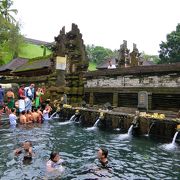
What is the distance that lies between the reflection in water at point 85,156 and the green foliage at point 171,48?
32.6 m

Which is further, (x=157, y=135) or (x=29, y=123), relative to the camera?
(x=29, y=123)

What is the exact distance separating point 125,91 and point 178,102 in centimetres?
465

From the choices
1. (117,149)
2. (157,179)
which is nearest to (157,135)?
(117,149)

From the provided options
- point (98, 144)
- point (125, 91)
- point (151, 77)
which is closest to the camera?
point (98, 144)

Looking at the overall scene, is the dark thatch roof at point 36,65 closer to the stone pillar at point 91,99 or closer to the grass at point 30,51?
the stone pillar at point 91,99

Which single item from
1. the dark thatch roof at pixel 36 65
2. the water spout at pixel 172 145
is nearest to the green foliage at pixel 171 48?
the dark thatch roof at pixel 36 65

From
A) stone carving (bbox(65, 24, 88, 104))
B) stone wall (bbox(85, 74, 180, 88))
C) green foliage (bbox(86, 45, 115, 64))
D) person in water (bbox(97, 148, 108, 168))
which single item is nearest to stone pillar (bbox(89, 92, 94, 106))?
stone wall (bbox(85, 74, 180, 88))

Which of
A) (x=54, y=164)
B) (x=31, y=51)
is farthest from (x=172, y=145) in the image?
(x=31, y=51)

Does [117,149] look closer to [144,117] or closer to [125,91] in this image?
[144,117]

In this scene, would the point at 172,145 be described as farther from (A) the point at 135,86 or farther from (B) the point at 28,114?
(B) the point at 28,114

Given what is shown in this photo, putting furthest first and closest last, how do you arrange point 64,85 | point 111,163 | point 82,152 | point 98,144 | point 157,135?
point 64,85 < point 157,135 < point 98,144 < point 82,152 < point 111,163

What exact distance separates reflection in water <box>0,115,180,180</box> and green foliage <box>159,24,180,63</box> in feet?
107

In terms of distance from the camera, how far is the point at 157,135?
1546 centimetres

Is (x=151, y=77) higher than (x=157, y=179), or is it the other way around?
(x=151, y=77)
